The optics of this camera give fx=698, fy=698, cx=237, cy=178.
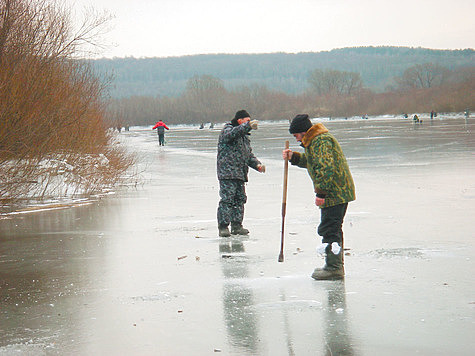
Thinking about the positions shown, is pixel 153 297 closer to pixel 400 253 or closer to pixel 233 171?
pixel 400 253

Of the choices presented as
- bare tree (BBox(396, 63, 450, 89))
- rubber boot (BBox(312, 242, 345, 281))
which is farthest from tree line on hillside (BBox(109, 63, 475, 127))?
rubber boot (BBox(312, 242, 345, 281))

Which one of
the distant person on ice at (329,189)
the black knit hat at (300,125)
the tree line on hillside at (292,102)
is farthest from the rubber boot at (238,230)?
the tree line on hillside at (292,102)

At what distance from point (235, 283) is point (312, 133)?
167cm

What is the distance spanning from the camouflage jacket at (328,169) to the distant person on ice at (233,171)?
2.54 meters

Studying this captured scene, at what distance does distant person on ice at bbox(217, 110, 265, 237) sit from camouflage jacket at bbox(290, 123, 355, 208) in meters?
2.54

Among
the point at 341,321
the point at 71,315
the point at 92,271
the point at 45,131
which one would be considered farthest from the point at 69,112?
the point at 341,321

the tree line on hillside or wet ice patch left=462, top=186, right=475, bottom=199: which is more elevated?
the tree line on hillside

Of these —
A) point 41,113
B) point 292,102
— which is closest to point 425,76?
point 292,102

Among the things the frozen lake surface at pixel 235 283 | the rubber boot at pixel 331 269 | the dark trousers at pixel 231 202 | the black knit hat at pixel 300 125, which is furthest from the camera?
A: the dark trousers at pixel 231 202

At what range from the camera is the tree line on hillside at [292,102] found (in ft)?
431

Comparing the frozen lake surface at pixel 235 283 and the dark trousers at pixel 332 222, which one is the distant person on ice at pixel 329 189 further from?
the frozen lake surface at pixel 235 283

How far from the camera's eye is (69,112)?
47.8 ft

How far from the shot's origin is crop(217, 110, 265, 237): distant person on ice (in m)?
9.55

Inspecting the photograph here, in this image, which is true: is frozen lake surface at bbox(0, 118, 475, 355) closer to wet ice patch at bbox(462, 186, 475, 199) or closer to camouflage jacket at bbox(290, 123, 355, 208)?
wet ice patch at bbox(462, 186, 475, 199)
